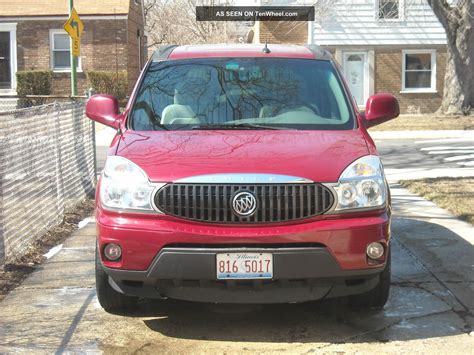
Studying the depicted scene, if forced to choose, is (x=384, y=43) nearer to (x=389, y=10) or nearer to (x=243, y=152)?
(x=389, y=10)

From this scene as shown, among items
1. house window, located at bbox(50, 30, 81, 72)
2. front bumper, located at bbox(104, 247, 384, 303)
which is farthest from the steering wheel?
house window, located at bbox(50, 30, 81, 72)

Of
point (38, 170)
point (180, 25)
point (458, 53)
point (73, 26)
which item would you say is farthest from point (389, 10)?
point (180, 25)

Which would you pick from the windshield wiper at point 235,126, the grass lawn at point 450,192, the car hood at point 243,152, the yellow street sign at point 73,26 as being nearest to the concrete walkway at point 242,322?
the car hood at point 243,152

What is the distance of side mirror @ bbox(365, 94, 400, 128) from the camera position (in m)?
5.08

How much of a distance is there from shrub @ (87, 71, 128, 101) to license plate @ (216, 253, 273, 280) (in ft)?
70.6

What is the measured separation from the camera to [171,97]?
16.4ft

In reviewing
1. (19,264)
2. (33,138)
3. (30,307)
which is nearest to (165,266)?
(30,307)

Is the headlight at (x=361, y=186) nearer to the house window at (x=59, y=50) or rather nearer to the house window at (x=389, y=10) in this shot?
the house window at (x=389, y=10)

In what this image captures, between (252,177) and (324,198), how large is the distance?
18.0 inches

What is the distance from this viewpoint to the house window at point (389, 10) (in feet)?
80.7

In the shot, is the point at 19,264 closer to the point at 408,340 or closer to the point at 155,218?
the point at 155,218

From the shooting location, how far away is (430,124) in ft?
65.6

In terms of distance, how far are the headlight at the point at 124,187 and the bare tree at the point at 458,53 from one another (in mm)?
18622

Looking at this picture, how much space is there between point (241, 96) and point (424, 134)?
14.4 meters
